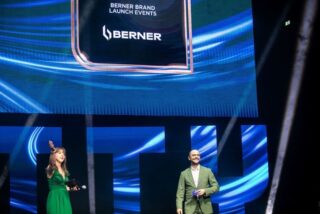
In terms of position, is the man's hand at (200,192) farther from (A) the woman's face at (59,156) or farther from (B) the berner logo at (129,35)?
(B) the berner logo at (129,35)

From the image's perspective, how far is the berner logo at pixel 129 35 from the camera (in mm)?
6582

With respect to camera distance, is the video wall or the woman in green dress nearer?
the woman in green dress

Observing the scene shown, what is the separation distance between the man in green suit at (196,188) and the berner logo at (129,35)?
1737mm

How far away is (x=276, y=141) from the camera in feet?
25.2

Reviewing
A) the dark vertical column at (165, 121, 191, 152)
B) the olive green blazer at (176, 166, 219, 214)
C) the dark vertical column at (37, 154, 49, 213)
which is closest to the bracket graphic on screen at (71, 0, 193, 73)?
the dark vertical column at (165, 121, 191, 152)

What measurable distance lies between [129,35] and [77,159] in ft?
5.69

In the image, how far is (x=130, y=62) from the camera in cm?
670

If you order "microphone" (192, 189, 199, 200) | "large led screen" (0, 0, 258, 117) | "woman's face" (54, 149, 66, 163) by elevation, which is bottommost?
"microphone" (192, 189, 199, 200)

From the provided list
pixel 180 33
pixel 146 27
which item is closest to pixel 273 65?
pixel 180 33

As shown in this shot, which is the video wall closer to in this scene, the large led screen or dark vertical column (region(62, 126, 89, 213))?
dark vertical column (region(62, 126, 89, 213))

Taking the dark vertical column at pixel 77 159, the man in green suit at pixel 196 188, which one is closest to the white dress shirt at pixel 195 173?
the man in green suit at pixel 196 188

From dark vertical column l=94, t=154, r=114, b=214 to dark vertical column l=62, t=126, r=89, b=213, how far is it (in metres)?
0.14

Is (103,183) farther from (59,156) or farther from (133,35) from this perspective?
(133,35)

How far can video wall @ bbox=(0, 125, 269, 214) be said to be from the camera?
20.0 ft
